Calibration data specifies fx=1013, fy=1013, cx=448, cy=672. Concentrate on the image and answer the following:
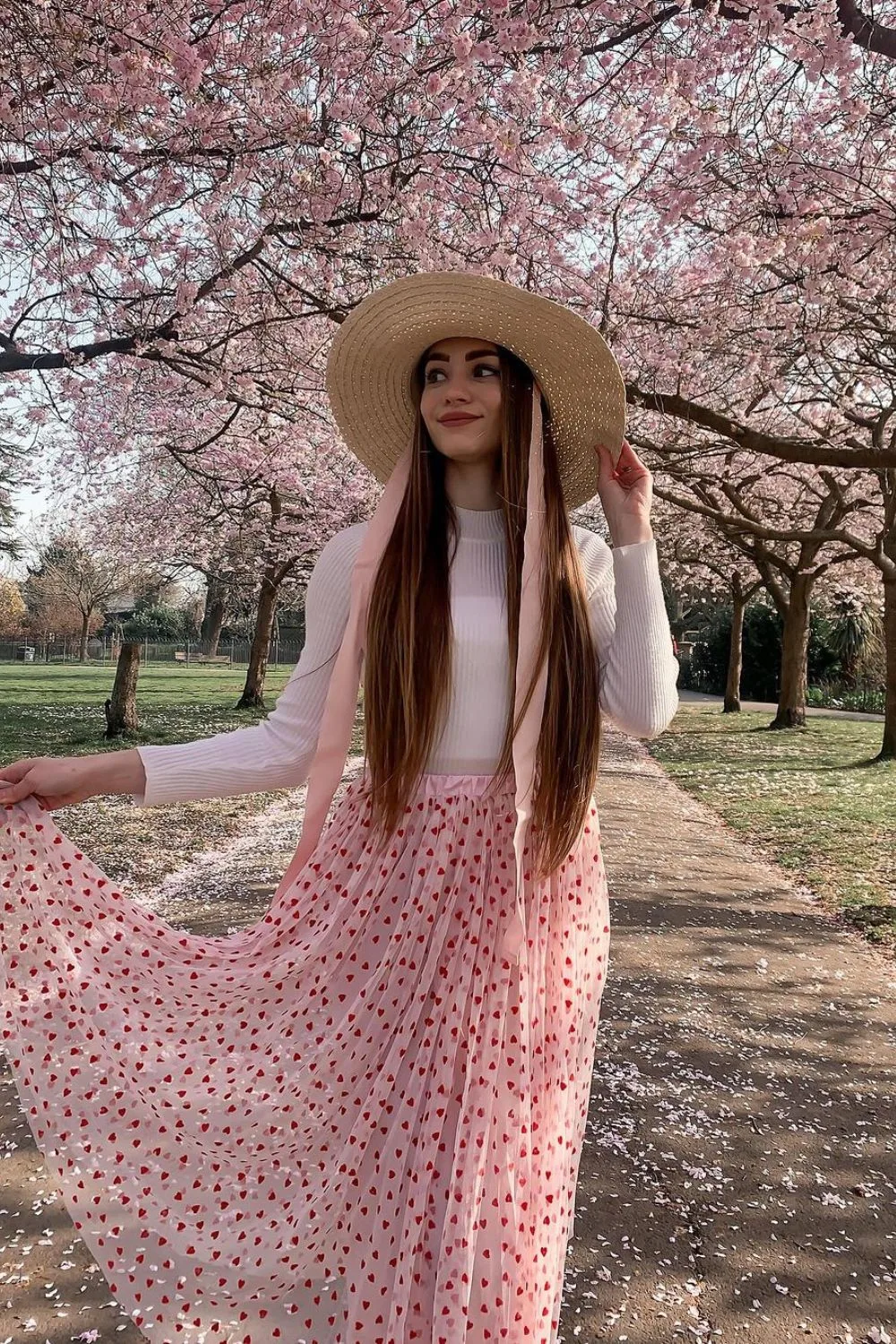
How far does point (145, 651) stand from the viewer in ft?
158

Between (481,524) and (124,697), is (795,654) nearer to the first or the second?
(124,697)

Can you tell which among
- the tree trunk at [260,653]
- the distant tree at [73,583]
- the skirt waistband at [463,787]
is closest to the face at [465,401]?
the skirt waistband at [463,787]

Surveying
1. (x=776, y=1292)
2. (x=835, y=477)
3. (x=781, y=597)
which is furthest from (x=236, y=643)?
(x=776, y=1292)

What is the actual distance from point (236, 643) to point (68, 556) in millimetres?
12323

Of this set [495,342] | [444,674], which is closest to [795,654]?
[495,342]

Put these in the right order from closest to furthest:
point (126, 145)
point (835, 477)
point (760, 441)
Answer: point (126, 145) → point (760, 441) → point (835, 477)

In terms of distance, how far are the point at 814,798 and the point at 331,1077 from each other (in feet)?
33.2

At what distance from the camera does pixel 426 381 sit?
2.17m

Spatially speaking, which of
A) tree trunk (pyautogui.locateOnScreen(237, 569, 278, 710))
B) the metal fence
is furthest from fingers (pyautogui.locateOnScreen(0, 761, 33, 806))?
the metal fence

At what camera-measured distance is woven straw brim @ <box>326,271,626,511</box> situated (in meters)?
1.99

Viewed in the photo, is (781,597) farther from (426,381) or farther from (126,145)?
(426,381)

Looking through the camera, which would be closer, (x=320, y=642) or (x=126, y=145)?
(x=320, y=642)

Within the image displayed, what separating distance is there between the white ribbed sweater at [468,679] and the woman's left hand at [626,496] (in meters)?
0.04

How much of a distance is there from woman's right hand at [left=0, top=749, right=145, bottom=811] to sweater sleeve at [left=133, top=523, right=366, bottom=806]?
0.03 m
